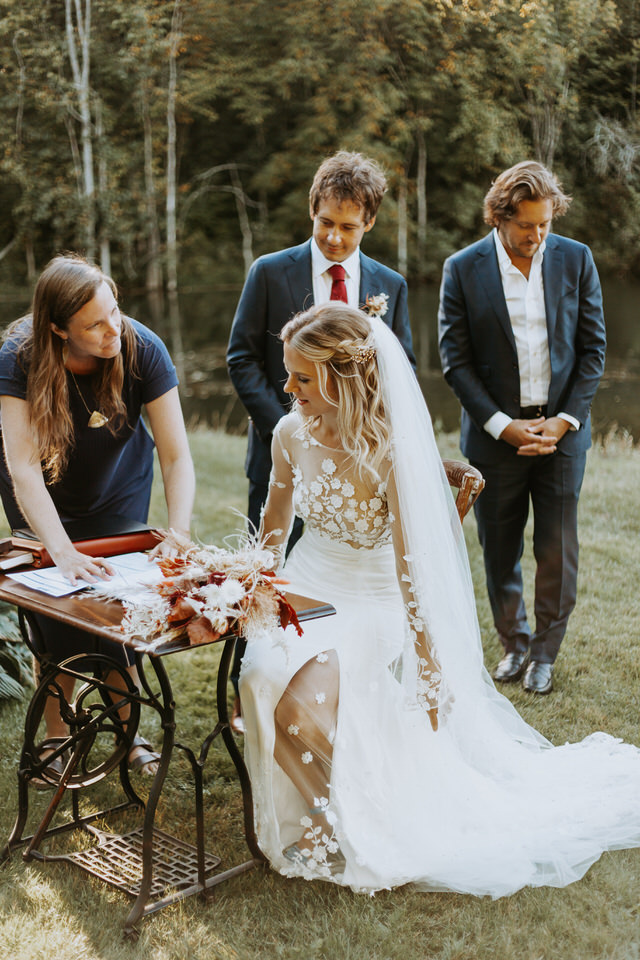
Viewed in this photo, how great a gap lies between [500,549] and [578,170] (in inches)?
208

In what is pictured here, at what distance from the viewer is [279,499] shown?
2.68 meters

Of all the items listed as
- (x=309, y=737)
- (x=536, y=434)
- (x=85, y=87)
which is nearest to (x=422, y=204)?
(x=85, y=87)

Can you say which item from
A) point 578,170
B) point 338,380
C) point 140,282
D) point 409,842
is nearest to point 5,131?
point 140,282

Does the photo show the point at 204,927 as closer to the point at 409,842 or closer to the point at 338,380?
the point at 409,842

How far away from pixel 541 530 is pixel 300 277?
4.41 feet

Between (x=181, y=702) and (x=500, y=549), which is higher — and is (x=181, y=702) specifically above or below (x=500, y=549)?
below

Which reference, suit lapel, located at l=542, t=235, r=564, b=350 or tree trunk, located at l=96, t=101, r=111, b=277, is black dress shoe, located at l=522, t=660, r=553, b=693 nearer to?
suit lapel, located at l=542, t=235, r=564, b=350

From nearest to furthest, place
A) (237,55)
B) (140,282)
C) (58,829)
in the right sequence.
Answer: (58,829)
(237,55)
(140,282)

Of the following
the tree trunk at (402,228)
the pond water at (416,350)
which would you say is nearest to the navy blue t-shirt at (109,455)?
the pond water at (416,350)

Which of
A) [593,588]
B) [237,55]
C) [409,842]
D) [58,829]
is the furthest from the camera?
[237,55]

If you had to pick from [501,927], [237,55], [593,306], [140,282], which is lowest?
[140,282]

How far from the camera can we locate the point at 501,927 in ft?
6.89

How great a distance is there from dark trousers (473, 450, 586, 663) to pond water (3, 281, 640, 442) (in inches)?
184

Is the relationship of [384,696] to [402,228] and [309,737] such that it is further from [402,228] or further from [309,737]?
[402,228]
